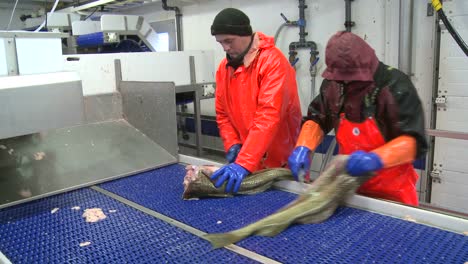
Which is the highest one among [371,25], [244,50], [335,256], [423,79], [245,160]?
[371,25]

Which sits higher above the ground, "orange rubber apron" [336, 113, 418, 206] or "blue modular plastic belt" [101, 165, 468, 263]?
"orange rubber apron" [336, 113, 418, 206]

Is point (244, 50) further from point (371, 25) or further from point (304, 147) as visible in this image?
point (371, 25)

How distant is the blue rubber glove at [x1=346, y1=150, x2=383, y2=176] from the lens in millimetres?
1573

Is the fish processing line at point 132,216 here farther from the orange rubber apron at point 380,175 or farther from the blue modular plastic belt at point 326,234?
the orange rubber apron at point 380,175

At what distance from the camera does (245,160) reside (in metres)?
2.04

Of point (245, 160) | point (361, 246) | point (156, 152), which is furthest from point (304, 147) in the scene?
point (156, 152)

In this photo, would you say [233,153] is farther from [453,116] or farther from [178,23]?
[178,23]

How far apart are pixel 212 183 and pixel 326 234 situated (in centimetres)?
66

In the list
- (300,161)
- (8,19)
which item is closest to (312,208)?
(300,161)

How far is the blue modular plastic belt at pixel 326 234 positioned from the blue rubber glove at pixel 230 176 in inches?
2.7

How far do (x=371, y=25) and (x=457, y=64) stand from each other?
0.90 meters

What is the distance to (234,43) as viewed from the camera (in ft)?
7.54

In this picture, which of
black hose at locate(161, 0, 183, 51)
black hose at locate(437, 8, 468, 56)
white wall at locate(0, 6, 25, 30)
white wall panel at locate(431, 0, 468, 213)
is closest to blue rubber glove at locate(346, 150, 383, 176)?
black hose at locate(437, 8, 468, 56)

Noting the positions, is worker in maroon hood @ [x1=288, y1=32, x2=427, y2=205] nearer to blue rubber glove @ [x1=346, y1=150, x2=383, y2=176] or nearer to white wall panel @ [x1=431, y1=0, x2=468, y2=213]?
blue rubber glove @ [x1=346, y1=150, x2=383, y2=176]
